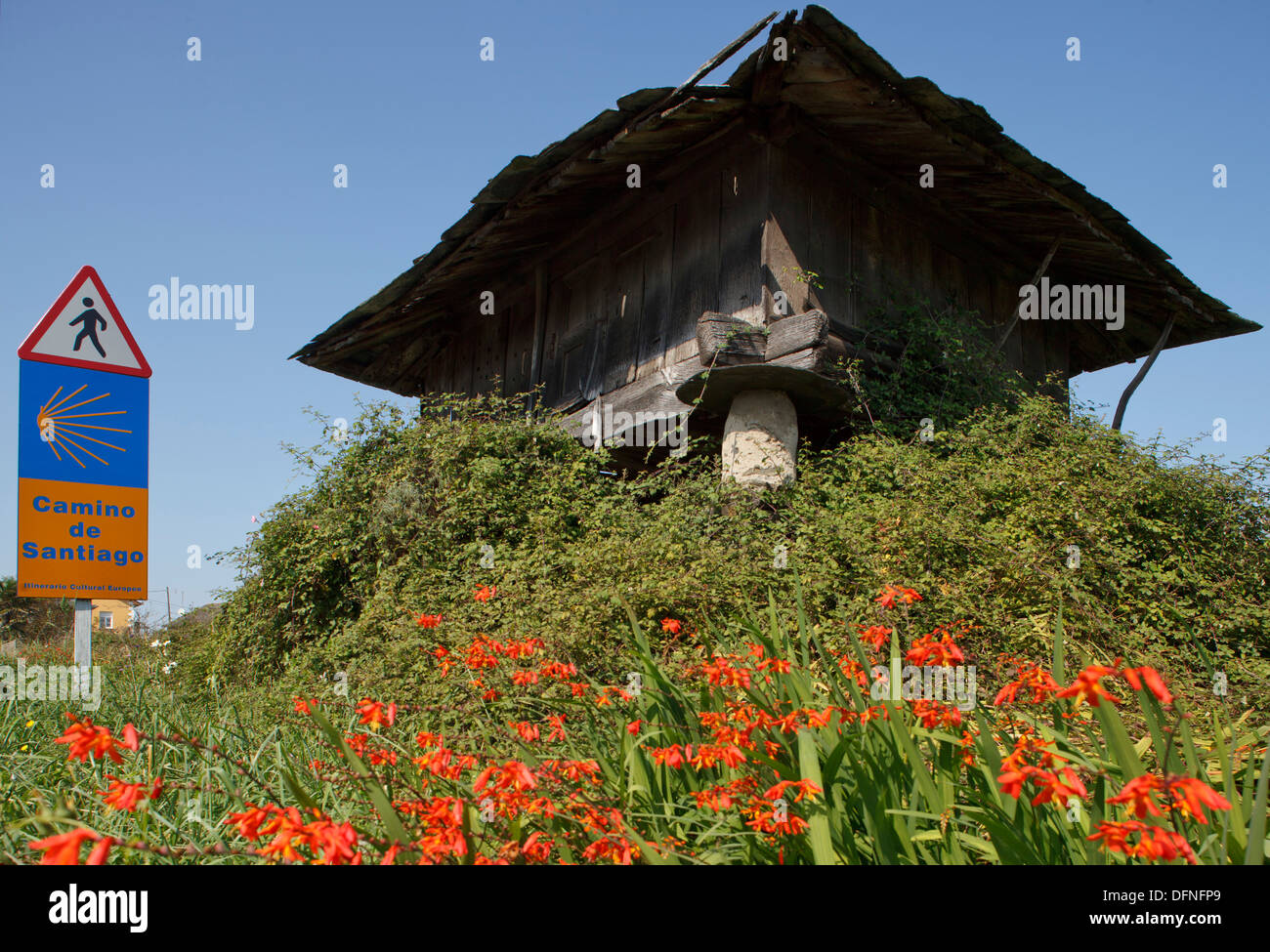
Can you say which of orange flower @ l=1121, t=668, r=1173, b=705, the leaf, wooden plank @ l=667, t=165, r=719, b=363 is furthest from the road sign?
wooden plank @ l=667, t=165, r=719, b=363

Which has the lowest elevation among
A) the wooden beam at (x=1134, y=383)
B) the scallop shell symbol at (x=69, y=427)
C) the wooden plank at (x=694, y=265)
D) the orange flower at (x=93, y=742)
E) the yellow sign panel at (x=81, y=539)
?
the orange flower at (x=93, y=742)

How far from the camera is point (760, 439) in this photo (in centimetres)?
626

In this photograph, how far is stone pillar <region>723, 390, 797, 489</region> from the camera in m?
6.14

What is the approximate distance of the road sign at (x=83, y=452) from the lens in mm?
3723

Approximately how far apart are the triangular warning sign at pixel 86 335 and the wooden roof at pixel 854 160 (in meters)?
3.92

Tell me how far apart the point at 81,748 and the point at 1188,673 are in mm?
4225

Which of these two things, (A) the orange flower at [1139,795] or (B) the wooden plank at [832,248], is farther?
(B) the wooden plank at [832,248]

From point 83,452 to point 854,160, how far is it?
6.27 m

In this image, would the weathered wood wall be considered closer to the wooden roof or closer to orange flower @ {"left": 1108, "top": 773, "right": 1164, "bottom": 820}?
the wooden roof

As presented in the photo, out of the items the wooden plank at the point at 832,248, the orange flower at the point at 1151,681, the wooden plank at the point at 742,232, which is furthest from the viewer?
the wooden plank at the point at 832,248

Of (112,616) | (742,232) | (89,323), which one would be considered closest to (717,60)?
(742,232)

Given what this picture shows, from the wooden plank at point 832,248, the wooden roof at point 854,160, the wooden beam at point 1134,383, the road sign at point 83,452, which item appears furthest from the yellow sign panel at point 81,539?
the wooden beam at point 1134,383

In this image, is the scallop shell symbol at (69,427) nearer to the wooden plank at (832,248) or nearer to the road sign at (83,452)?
the road sign at (83,452)

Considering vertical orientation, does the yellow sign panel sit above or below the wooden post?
above
